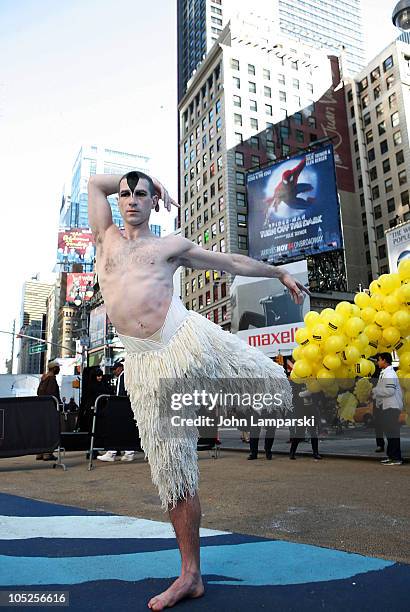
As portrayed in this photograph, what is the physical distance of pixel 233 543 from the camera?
274 centimetres

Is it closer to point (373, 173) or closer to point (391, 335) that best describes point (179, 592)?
point (391, 335)

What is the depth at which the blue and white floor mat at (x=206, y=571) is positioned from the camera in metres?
1.85

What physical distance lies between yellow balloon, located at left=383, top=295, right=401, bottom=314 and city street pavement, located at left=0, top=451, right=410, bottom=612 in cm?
323

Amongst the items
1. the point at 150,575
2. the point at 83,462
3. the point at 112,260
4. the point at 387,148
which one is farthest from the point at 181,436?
the point at 387,148

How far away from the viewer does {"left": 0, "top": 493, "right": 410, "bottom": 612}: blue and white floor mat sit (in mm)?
1851

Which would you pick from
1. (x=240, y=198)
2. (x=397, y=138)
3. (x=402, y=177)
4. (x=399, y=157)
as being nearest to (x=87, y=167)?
(x=240, y=198)

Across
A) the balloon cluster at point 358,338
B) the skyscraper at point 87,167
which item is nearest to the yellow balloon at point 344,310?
the balloon cluster at point 358,338

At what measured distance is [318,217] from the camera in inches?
1129

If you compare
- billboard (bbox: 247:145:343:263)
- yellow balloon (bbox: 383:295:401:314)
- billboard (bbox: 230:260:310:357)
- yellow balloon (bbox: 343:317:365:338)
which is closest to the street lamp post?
billboard (bbox: 247:145:343:263)

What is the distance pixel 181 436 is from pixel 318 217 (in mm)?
28165

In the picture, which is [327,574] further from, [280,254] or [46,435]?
[280,254]

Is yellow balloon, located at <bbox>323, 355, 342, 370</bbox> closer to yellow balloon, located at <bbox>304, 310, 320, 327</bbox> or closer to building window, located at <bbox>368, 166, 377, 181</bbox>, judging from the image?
yellow balloon, located at <bbox>304, 310, 320, 327</bbox>

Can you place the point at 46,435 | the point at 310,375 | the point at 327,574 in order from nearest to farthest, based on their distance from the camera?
the point at 327,574
the point at 46,435
the point at 310,375

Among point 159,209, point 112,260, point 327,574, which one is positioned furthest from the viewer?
point 159,209
